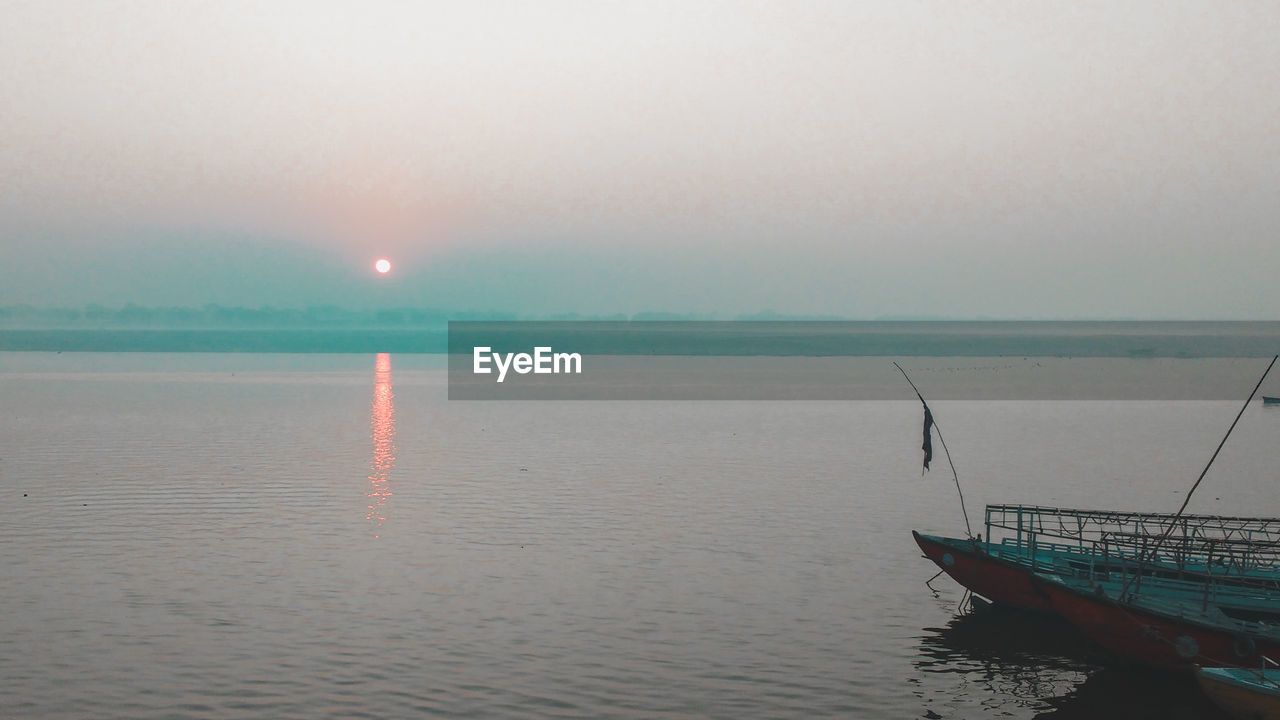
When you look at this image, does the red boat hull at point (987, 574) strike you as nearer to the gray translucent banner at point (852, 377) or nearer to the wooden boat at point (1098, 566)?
the wooden boat at point (1098, 566)

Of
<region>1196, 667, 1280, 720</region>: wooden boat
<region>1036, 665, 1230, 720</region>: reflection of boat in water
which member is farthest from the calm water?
<region>1196, 667, 1280, 720</region>: wooden boat

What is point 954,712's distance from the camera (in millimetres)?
18219

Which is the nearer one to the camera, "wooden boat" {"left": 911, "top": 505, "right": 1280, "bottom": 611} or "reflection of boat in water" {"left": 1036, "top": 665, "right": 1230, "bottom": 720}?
"reflection of boat in water" {"left": 1036, "top": 665, "right": 1230, "bottom": 720}

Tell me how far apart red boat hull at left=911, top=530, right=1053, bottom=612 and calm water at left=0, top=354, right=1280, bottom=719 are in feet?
1.99

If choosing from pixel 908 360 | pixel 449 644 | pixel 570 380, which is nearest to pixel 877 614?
pixel 449 644

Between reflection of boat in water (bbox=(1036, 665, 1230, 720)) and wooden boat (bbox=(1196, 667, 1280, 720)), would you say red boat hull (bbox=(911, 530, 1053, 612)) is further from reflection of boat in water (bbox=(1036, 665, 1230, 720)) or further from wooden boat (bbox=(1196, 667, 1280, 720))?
wooden boat (bbox=(1196, 667, 1280, 720))

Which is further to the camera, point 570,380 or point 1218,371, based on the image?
point 1218,371

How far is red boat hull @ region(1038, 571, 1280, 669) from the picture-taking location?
782 inches

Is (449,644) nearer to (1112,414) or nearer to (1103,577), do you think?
(1103,577)

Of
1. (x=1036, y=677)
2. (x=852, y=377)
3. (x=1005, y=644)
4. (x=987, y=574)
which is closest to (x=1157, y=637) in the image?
(x=1036, y=677)

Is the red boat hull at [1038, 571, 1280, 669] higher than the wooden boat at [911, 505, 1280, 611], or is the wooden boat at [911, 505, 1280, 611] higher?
the wooden boat at [911, 505, 1280, 611]

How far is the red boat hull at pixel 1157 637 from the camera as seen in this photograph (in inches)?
782

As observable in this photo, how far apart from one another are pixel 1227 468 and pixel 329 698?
45363mm

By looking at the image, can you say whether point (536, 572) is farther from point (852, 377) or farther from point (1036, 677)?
point (852, 377)
